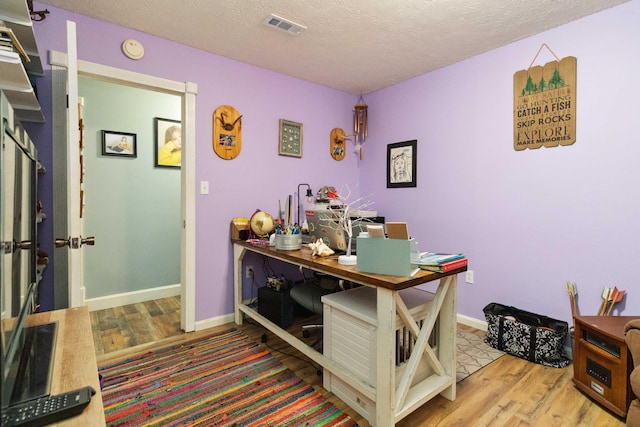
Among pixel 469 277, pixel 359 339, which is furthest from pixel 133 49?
pixel 469 277

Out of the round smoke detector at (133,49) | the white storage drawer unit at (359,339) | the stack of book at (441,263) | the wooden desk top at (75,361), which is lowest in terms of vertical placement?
the white storage drawer unit at (359,339)

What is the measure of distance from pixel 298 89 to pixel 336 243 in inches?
77.9

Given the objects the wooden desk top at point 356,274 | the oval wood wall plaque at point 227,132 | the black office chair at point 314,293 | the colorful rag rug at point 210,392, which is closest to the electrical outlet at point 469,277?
the black office chair at point 314,293

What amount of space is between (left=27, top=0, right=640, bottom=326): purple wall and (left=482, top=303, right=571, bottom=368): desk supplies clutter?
11cm

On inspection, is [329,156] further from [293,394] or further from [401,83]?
[293,394]

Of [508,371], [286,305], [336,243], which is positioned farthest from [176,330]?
[508,371]

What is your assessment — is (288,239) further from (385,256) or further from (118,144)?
(118,144)

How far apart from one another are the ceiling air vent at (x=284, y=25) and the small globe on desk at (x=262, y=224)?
1.46 metres

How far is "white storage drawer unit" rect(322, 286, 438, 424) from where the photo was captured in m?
1.55

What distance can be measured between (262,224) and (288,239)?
2.04ft

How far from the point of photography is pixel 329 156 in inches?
142

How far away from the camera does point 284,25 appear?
228 centimetres

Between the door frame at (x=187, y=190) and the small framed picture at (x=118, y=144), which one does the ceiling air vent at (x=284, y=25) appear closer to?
the door frame at (x=187, y=190)

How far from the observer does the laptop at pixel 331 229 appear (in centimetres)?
200
